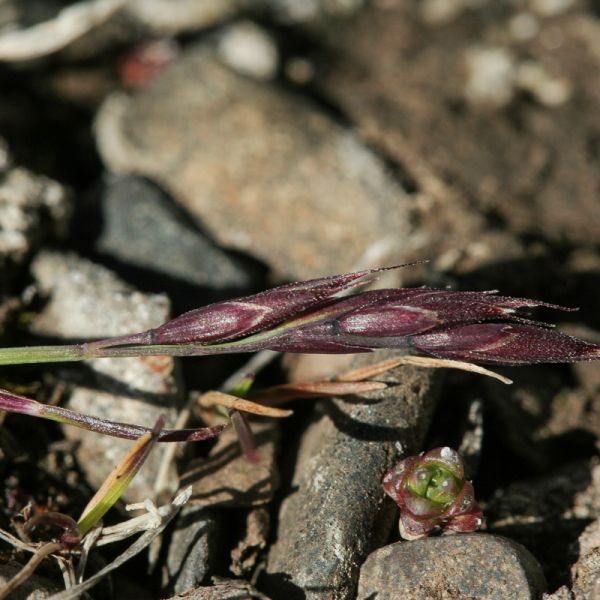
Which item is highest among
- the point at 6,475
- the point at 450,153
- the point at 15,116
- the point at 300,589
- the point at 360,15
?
the point at 360,15

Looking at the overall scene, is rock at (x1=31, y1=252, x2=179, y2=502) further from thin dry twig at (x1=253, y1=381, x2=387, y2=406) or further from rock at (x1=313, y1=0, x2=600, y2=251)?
rock at (x1=313, y1=0, x2=600, y2=251)

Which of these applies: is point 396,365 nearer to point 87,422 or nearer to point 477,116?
point 87,422

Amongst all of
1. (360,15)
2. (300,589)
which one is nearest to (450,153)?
(360,15)

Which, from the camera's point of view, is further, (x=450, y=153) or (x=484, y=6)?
(x=484, y=6)

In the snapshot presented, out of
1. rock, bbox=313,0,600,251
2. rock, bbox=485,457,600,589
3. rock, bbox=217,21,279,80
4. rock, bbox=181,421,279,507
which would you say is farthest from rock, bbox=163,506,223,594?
rock, bbox=217,21,279,80

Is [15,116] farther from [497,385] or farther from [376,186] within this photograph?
[497,385]

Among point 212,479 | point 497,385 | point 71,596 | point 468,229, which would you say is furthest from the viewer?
point 468,229

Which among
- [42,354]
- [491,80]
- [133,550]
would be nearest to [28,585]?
[133,550]

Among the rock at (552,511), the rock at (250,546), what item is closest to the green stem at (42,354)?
the rock at (250,546)
